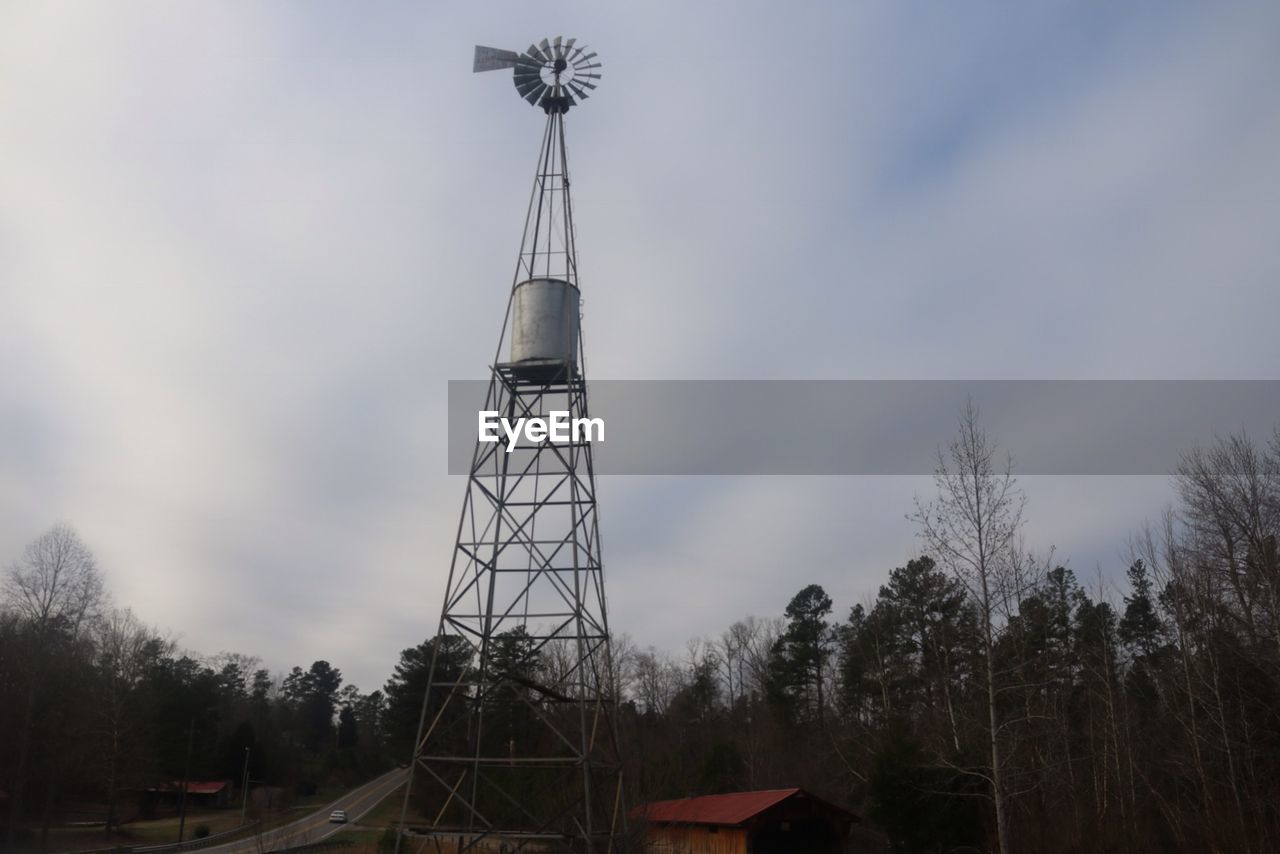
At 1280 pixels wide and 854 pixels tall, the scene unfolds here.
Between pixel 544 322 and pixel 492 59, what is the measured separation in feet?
21.2

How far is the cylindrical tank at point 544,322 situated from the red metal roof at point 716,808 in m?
13.9

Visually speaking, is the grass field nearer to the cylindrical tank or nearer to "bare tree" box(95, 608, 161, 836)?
"bare tree" box(95, 608, 161, 836)

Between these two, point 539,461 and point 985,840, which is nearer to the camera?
point 539,461

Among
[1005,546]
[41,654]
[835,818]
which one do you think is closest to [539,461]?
[1005,546]

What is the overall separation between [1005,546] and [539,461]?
10.4 meters

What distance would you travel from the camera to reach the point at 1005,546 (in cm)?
1942

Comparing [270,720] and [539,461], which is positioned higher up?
[539,461]

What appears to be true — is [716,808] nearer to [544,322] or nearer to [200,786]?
[544,322]

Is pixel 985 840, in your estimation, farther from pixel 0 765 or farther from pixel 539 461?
pixel 0 765

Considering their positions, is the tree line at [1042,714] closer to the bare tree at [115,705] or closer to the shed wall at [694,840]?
the shed wall at [694,840]

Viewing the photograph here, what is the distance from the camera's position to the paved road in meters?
33.2

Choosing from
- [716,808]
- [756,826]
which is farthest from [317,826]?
[756,826]

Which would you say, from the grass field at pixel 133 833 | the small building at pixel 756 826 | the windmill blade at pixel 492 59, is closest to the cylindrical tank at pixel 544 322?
the windmill blade at pixel 492 59

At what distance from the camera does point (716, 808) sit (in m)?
28.2
